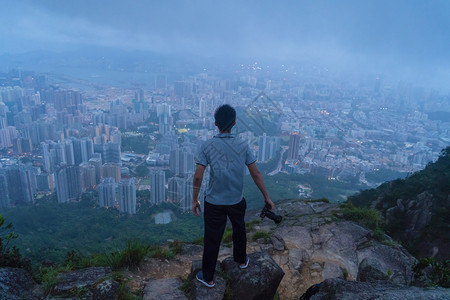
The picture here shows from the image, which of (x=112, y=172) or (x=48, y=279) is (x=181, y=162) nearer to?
(x=112, y=172)

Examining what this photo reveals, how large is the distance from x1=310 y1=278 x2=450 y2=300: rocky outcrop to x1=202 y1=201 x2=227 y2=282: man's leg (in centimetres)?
67

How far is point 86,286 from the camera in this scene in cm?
173

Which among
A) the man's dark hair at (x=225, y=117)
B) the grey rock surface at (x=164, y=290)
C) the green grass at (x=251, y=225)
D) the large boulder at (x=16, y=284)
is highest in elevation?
the man's dark hair at (x=225, y=117)

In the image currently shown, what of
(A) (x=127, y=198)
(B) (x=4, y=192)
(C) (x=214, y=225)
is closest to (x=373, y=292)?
(C) (x=214, y=225)

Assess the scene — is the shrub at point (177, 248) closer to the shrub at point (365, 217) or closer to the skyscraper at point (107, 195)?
the shrub at point (365, 217)

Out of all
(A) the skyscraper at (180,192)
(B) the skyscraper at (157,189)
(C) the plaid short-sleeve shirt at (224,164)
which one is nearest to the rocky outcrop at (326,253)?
(C) the plaid short-sleeve shirt at (224,164)

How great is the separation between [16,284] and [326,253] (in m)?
2.83

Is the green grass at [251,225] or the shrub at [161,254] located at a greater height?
the shrub at [161,254]

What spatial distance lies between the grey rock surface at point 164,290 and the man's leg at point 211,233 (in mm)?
254

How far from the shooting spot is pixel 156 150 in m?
21.0

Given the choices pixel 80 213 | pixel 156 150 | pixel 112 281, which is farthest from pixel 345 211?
pixel 156 150

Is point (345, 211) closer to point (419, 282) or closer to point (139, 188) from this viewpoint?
point (419, 282)

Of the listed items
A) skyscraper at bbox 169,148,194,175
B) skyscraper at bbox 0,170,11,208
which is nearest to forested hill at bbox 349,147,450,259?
skyscraper at bbox 169,148,194,175

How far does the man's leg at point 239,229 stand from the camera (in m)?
1.73
